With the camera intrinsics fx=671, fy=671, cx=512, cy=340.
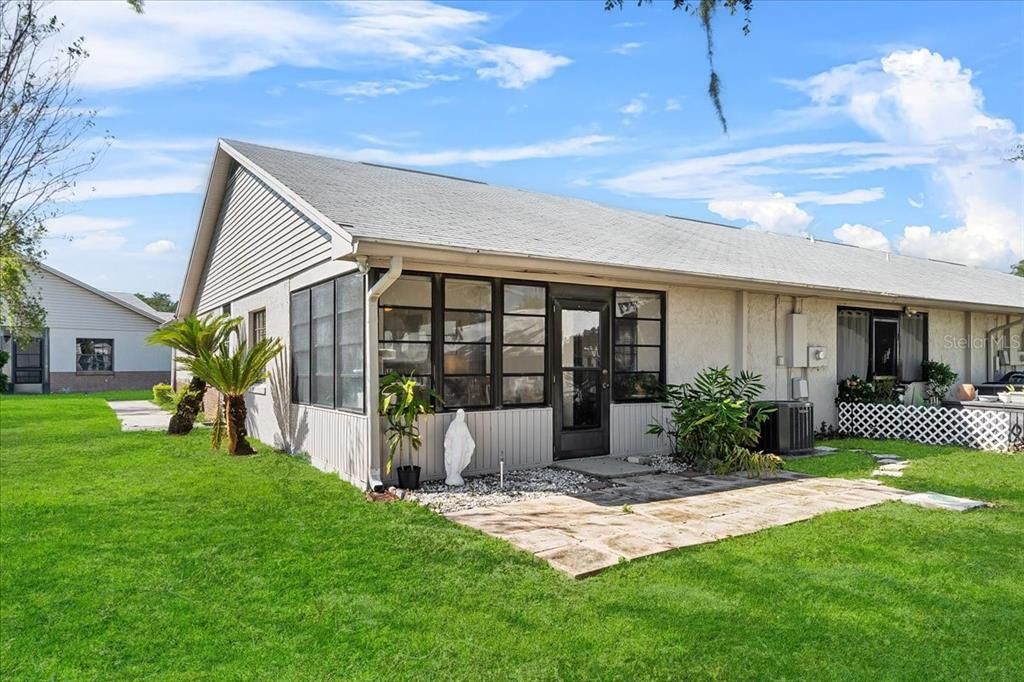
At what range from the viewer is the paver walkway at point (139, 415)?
45.2 ft

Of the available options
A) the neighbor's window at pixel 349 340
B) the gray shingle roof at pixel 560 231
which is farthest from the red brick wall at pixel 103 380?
the neighbor's window at pixel 349 340

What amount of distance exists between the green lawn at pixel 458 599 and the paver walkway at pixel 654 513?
24cm

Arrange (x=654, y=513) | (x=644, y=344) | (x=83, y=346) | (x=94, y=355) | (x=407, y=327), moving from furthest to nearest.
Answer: (x=94, y=355)
(x=83, y=346)
(x=644, y=344)
(x=407, y=327)
(x=654, y=513)

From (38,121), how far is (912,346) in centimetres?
1478

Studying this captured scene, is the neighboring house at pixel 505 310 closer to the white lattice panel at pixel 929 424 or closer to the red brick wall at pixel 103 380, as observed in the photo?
the white lattice panel at pixel 929 424

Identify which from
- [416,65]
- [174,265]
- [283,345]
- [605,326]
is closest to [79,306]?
[174,265]

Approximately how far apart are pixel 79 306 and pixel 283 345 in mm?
23267

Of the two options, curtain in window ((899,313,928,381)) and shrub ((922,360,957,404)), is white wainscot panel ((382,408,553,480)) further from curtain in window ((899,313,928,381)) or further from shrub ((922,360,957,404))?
shrub ((922,360,957,404))

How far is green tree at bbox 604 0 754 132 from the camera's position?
3816 millimetres

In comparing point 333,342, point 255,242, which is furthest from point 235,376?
point 255,242

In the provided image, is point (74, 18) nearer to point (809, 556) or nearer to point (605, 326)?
point (605, 326)

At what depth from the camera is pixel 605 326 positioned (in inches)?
355

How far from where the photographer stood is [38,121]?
6.90m

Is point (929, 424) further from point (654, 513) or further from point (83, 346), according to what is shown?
point (83, 346)
